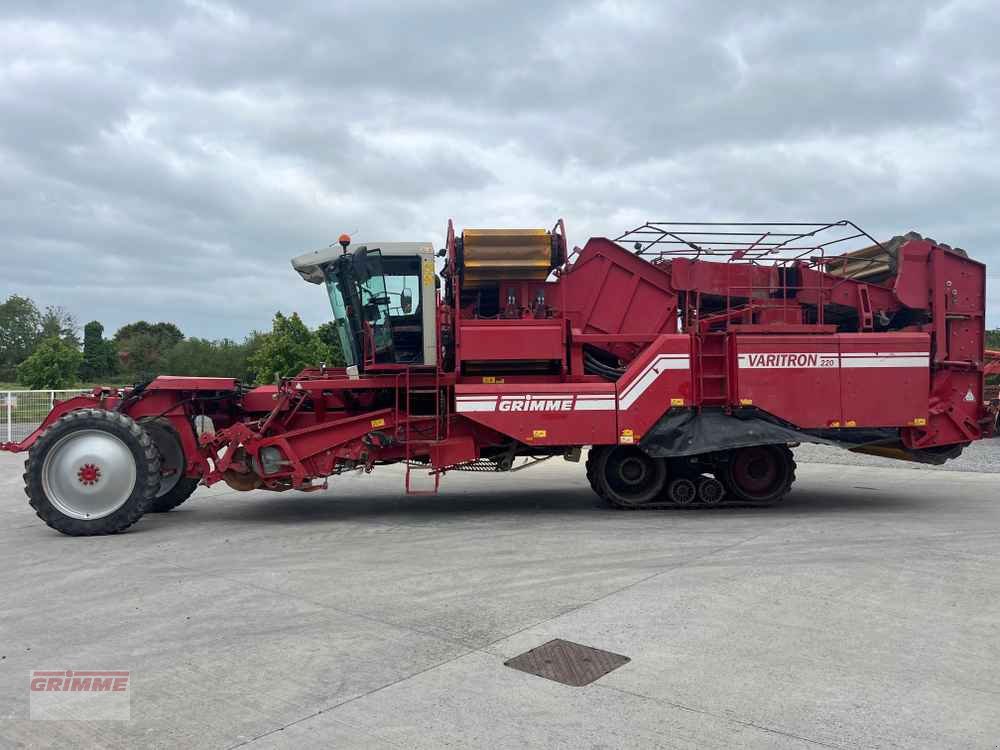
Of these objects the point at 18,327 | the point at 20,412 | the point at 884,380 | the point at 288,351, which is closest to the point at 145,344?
the point at 18,327

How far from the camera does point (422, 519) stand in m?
8.66

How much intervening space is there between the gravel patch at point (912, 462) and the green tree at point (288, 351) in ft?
66.4

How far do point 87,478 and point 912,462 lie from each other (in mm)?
14038

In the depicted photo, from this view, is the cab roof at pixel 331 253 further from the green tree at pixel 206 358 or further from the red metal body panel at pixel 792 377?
the green tree at pixel 206 358

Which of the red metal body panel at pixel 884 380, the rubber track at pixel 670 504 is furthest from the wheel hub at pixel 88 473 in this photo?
the red metal body panel at pixel 884 380

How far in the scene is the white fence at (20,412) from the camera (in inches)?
797

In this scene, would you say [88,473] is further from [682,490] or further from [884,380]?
[884,380]

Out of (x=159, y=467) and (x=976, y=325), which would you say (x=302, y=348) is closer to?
(x=159, y=467)

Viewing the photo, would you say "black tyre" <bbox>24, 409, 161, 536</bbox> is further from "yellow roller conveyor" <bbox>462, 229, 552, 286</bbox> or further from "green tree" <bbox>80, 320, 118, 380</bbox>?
"green tree" <bbox>80, 320, 118, 380</bbox>

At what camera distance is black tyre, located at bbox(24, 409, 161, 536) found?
7754 mm

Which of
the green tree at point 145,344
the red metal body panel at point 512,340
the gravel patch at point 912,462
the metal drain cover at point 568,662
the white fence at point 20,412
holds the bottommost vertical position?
the metal drain cover at point 568,662

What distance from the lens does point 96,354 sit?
63.2 meters

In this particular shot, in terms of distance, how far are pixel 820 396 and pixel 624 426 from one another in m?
2.54

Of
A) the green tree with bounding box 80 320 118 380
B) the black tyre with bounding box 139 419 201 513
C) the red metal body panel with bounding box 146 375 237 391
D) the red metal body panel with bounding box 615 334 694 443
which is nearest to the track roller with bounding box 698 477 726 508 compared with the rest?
the red metal body panel with bounding box 615 334 694 443
